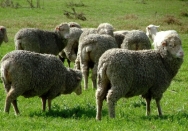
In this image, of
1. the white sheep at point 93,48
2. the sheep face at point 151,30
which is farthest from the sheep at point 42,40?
the sheep face at point 151,30

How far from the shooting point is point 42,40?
50.7ft

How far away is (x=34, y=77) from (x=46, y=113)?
2.67ft

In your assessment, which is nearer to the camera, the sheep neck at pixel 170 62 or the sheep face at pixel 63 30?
the sheep neck at pixel 170 62

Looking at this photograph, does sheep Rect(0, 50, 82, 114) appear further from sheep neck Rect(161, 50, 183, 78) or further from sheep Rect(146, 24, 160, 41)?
sheep Rect(146, 24, 160, 41)

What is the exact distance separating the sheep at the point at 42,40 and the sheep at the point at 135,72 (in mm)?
5669

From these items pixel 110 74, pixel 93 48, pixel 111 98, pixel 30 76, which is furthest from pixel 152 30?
pixel 111 98

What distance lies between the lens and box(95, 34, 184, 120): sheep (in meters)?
9.12

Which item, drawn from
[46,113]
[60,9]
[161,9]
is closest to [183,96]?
[46,113]

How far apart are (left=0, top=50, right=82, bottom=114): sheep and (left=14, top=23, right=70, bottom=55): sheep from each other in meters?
4.28

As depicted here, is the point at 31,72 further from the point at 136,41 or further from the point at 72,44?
the point at 72,44

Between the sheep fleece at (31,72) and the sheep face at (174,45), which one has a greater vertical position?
the sheep face at (174,45)

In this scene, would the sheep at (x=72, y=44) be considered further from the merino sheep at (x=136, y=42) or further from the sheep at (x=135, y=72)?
the sheep at (x=135, y=72)

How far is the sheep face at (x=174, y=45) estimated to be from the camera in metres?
9.81

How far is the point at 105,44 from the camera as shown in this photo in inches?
515
